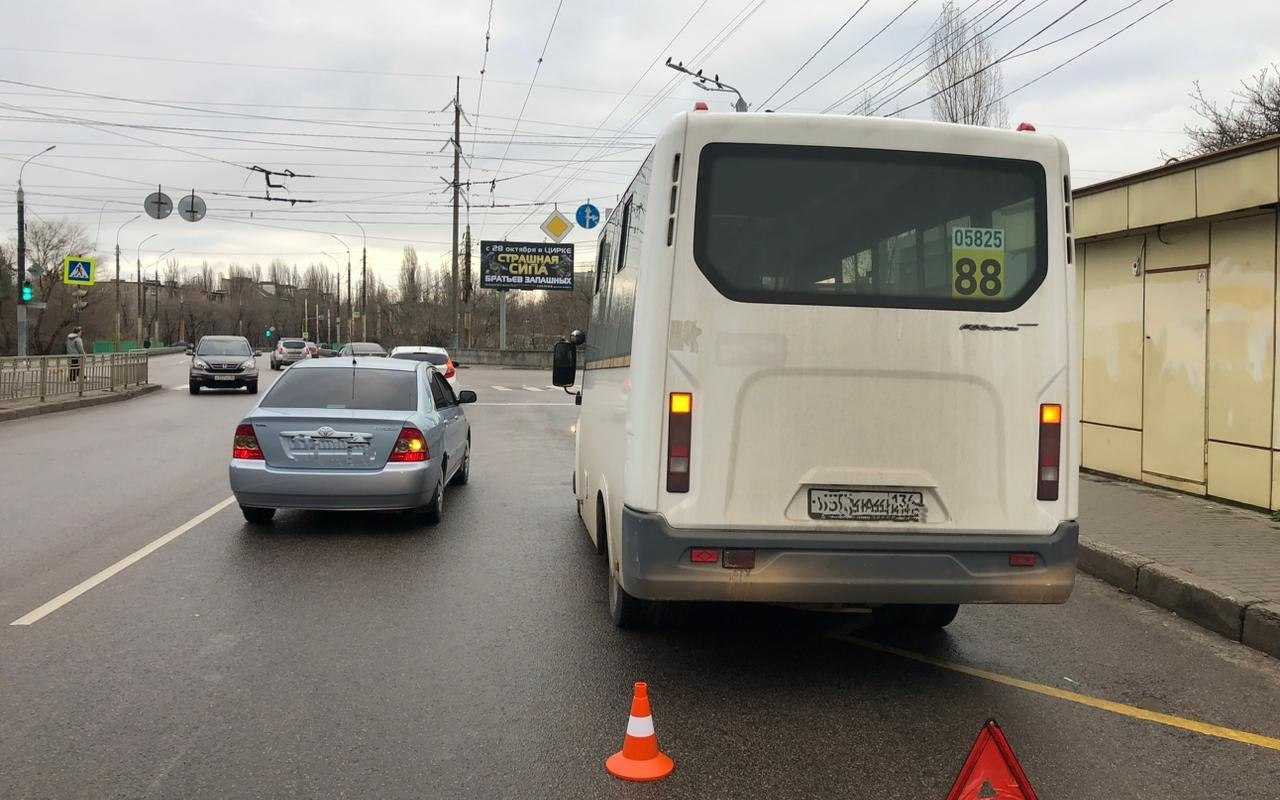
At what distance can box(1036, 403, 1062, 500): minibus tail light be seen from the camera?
4.59 meters

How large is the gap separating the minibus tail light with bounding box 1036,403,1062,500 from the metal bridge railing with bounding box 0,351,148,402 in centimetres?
2102

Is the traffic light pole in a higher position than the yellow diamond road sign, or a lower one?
lower

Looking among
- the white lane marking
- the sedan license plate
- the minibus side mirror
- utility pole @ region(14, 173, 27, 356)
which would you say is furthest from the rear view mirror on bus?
utility pole @ region(14, 173, 27, 356)

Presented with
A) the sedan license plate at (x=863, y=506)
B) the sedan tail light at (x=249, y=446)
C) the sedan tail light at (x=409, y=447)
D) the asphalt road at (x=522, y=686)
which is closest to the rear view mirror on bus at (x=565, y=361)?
the sedan tail light at (x=409, y=447)

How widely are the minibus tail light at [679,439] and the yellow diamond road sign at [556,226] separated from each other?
157 feet

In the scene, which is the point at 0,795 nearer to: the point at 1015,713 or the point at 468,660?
the point at 468,660

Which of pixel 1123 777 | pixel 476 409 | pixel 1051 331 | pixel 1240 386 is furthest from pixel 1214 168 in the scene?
pixel 476 409

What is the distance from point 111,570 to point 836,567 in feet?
17.3

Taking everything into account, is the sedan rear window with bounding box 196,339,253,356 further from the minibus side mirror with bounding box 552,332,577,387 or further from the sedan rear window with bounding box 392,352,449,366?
the minibus side mirror with bounding box 552,332,577,387

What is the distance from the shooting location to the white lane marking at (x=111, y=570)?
5836 millimetres

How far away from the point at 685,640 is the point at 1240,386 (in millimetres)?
6651

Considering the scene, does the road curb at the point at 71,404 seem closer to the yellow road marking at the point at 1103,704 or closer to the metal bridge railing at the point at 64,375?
the metal bridge railing at the point at 64,375

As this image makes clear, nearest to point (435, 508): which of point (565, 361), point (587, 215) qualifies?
point (565, 361)

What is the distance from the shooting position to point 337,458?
8.18m
